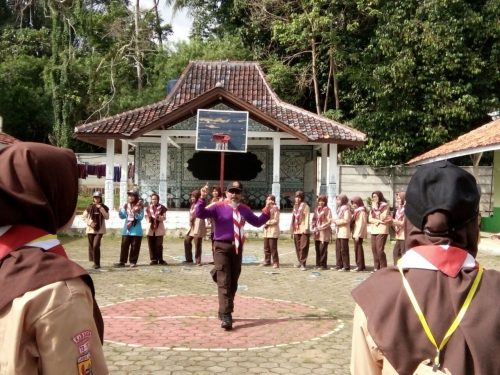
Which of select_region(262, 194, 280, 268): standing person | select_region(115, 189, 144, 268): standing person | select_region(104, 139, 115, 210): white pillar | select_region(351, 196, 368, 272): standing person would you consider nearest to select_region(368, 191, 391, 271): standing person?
select_region(351, 196, 368, 272): standing person

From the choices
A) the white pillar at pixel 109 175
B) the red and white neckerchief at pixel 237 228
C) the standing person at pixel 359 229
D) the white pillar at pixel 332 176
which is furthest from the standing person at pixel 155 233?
the white pillar at pixel 332 176

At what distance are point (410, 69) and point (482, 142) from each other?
692cm

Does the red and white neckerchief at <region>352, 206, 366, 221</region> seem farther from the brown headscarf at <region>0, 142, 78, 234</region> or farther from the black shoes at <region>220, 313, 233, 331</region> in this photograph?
the brown headscarf at <region>0, 142, 78, 234</region>

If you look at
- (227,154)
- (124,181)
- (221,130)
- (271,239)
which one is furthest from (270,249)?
(227,154)

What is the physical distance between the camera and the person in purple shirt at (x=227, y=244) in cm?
742

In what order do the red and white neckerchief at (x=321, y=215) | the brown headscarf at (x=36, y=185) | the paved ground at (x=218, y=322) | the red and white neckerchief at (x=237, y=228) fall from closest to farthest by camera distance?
the brown headscarf at (x=36, y=185), the paved ground at (x=218, y=322), the red and white neckerchief at (x=237, y=228), the red and white neckerchief at (x=321, y=215)

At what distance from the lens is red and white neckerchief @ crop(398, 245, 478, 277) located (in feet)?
7.16

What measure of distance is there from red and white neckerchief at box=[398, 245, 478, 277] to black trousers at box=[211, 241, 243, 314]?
17.5 ft

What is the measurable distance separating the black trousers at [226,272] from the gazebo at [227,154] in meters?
11.4

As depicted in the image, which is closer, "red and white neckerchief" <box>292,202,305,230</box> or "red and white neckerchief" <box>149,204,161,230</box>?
"red and white neckerchief" <box>149,204,161,230</box>

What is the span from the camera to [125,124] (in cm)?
1942

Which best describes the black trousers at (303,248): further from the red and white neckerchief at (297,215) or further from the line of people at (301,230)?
the red and white neckerchief at (297,215)

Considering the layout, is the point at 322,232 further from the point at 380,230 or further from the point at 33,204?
the point at 33,204

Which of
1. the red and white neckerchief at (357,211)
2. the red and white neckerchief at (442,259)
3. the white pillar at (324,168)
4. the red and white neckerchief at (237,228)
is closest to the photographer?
the red and white neckerchief at (442,259)
